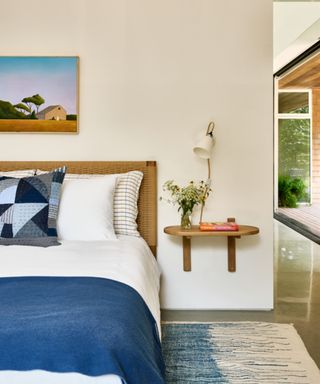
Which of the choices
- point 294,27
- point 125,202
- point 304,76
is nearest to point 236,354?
point 125,202

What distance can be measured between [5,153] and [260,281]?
6.97 ft

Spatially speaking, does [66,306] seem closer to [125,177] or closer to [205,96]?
[125,177]

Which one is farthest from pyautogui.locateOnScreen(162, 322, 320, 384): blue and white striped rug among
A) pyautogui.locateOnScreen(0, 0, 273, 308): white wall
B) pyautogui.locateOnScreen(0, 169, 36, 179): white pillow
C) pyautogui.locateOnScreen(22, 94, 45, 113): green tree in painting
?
pyautogui.locateOnScreen(22, 94, 45, 113): green tree in painting

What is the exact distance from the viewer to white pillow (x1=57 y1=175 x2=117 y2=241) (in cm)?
265

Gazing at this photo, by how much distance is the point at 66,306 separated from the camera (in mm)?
1360

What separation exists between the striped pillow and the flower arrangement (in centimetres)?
28

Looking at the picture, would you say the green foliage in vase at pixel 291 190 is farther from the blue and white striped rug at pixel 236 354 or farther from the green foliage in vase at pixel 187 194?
the blue and white striped rug at pixel 236 354

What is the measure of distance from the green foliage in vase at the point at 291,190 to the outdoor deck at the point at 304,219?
7.9 inches

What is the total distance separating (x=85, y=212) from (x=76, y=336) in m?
1.50

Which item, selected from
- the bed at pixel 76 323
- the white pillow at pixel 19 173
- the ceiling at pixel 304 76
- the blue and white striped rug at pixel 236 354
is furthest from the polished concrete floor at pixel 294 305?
the ceiling at pixel 304 76

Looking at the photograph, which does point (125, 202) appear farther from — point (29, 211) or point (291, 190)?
point (291, 190)

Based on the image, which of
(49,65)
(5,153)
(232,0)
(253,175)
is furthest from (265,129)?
(5,153)

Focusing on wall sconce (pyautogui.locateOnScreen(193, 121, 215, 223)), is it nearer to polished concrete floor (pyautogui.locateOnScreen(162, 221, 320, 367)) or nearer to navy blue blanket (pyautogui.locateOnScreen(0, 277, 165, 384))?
polished concrete floor (pyautogui.locateOnScreen(162, 221, 320, 367))

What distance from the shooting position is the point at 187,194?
3.04 m
